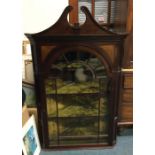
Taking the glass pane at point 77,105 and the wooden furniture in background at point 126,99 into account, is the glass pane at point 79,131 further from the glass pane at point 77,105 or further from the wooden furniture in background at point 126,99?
the wooden furniture in background at point 126,99

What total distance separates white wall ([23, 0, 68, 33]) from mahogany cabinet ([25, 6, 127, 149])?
39 cm

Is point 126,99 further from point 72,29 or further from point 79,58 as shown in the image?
point 72,29

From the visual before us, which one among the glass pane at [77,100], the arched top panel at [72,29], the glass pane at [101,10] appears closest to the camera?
the arched top panel at [72,29]

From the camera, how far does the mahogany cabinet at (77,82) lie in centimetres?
177

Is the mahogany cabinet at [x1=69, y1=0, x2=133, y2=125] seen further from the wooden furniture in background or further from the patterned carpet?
the patterned carpet

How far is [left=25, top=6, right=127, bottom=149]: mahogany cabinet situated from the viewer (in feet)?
5.81

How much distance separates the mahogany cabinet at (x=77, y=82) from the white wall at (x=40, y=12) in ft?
1.26

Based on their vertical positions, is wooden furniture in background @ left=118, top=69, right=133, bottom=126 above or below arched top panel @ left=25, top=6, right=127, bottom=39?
below

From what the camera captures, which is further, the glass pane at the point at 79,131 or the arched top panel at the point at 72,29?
the glass pane at the point at 79,131

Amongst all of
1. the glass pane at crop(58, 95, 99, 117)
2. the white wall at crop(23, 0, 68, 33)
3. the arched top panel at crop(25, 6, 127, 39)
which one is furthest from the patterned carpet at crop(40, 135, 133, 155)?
the white wall at crop(23, 0, 68, 33)

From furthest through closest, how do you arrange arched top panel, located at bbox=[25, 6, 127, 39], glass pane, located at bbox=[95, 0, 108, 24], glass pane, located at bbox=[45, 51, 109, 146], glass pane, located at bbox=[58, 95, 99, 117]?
glass pane, located at bbox=[95, 0, 108, 24]
glass pane, located at bbox=[58, 95, 99, 117]
glass pane, located at bbox=[45, 51, 109, 146]
arched top panel, located at bbox=[25, 6, 127, 39]

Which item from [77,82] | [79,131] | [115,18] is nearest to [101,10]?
[115,18]

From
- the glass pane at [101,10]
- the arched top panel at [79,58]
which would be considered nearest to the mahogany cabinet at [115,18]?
the glass pane at [101,10]
